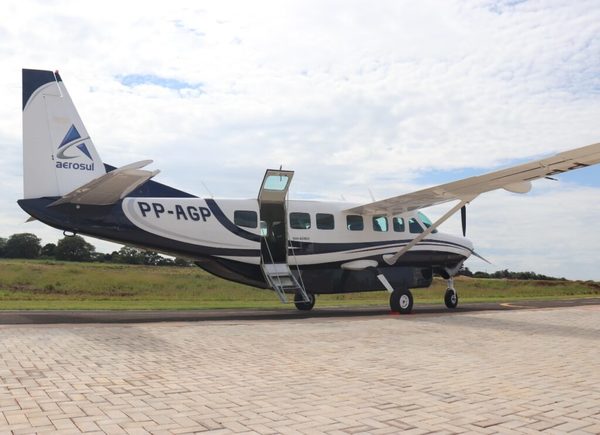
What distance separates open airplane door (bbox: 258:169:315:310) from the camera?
1573cm

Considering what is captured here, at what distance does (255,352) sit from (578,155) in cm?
946

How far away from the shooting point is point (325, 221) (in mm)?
16938

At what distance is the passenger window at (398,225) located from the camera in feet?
59.5

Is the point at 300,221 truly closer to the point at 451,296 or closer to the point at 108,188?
the point at 108,188

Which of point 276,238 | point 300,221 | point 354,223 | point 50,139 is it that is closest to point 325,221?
point 300,221

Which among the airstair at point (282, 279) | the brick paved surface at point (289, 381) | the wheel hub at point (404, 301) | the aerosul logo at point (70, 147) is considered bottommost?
the brick paved surface at point (289, 381)

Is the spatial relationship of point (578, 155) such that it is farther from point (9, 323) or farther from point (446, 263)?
point (9, 323)

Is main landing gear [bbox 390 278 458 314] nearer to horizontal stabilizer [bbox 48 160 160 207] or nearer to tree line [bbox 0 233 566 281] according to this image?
horizontal stabilizer [bbox 48 160 160 207]

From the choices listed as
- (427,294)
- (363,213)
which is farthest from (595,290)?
(363,213)

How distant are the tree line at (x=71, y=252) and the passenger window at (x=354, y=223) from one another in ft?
59.9

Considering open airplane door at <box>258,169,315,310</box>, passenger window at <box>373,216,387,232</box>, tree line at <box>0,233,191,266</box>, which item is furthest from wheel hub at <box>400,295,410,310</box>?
tree line at <box>0,233,191,266</box>

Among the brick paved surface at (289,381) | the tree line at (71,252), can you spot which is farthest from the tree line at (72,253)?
the brick paved surface at (289,381)

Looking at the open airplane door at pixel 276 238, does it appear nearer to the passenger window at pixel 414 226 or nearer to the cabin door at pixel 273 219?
the cabin door at pixel 273 219

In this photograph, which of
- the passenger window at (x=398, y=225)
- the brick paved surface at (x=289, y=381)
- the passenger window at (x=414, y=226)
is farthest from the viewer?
the passenger window at (x=414, y=226)
